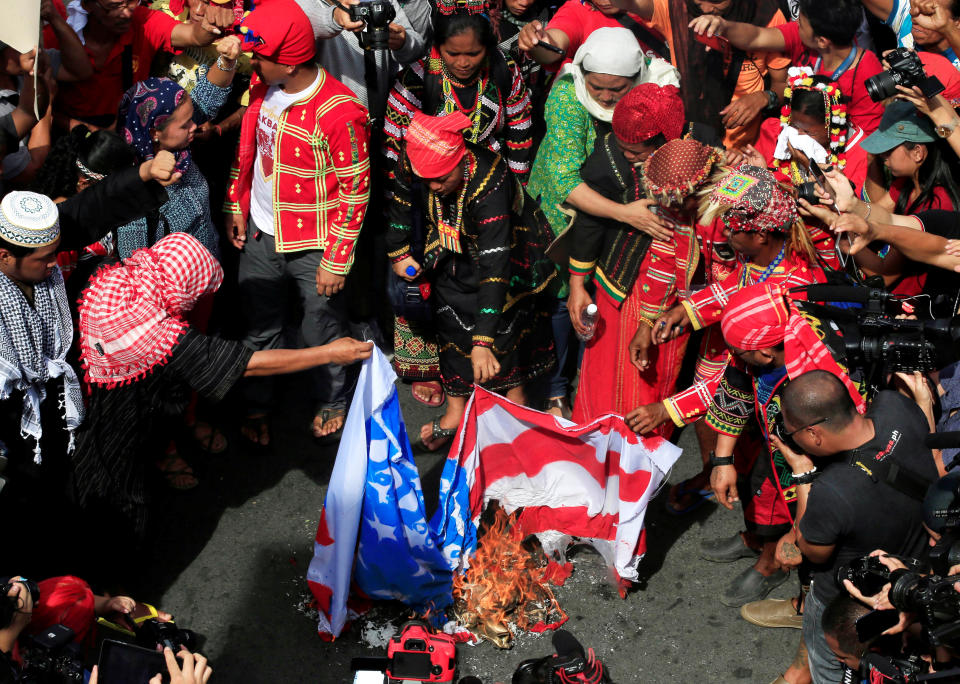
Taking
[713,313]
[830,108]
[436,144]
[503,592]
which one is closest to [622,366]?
[713,313]

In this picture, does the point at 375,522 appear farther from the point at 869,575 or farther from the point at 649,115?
the point at 649,115

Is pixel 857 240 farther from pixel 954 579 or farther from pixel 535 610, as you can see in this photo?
pixel 535 610

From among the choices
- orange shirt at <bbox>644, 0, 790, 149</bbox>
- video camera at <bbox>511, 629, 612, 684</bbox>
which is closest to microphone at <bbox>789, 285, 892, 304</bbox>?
video camera at <bbox>511, 629, 612, 684</bbox>

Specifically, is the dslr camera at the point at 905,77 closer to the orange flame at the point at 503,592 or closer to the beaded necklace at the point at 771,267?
the beaded necklace at the point at 771,267

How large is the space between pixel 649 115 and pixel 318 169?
166 cm

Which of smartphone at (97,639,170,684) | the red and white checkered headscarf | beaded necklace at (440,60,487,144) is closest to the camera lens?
smartphone at (97,639,170,684)

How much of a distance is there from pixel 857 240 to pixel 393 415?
6.68 feet

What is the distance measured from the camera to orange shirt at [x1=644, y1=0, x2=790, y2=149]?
5121 mm

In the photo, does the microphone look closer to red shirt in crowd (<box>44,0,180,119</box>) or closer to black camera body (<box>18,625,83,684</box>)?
black camera body (<box>18,625,83,684</box>)

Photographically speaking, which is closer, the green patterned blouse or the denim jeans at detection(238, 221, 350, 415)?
the green patterned blouse

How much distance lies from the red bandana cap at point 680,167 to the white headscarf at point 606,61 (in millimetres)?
685

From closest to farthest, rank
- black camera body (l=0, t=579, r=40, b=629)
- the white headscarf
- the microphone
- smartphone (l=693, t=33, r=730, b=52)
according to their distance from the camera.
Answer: black camera body (l=0, t=579, r=40, b=629) → the microphone → the white headscarf → smartphone (l=693, t=33, r=730, b=52)

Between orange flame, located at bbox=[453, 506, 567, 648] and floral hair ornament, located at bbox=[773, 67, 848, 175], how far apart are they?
2.18 meters

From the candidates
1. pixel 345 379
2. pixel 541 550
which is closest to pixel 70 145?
pixel 345 379
